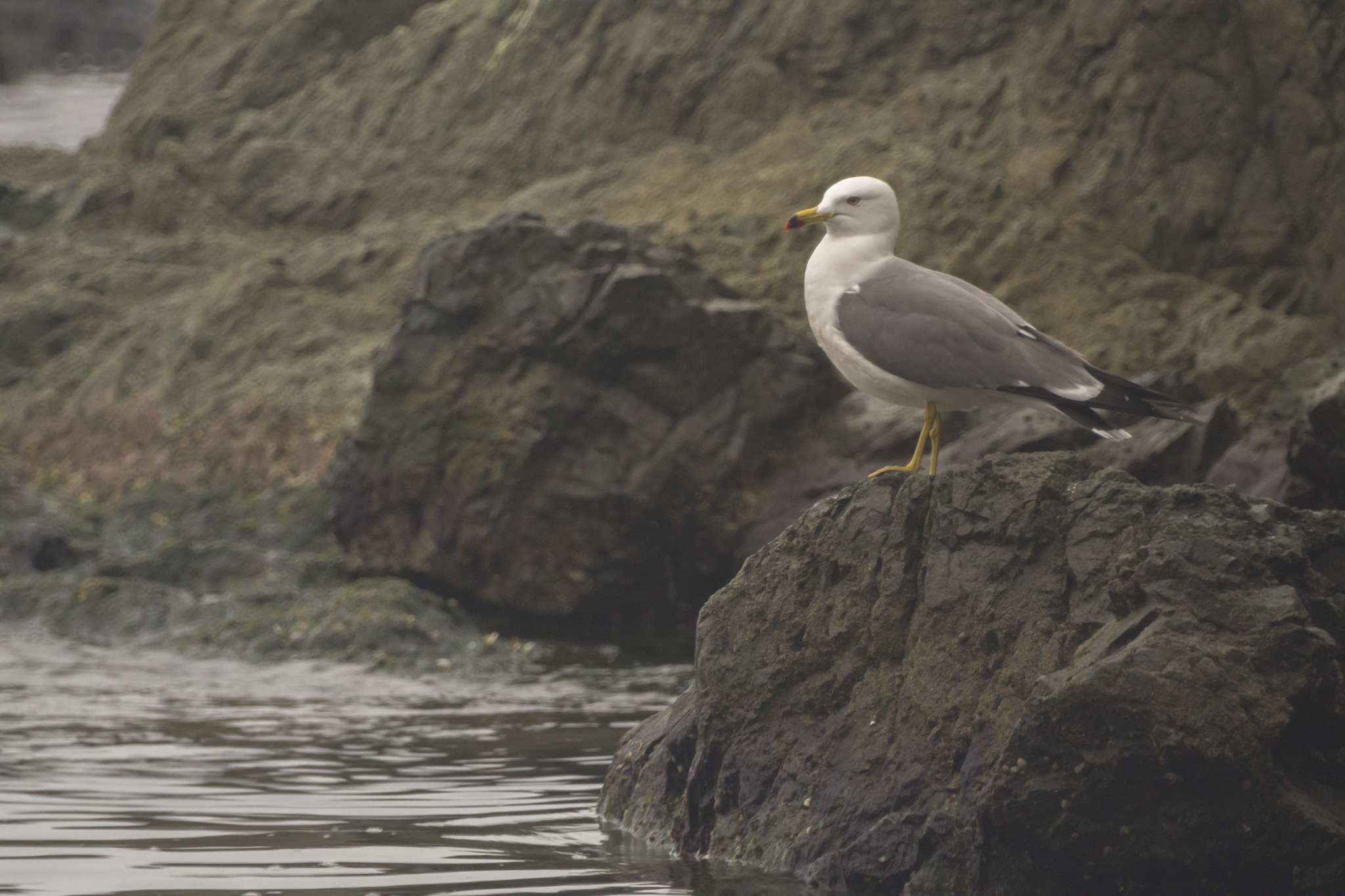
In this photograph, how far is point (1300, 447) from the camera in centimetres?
994

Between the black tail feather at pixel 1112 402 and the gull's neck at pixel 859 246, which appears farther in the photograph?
the gull's neck at pixel 859 246

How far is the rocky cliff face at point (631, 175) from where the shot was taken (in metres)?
15.4

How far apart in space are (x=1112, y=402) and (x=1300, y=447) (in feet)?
17.0

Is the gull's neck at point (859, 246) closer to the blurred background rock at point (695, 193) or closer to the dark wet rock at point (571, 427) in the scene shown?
the blurred background rock at point (695, 193)

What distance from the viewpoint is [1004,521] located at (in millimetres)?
4785

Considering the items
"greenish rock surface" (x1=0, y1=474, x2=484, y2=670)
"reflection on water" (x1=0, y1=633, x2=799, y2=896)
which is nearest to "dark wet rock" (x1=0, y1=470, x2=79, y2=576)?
"greenish rock surface" (x1=0, y1=474, x2=484, y2=670)

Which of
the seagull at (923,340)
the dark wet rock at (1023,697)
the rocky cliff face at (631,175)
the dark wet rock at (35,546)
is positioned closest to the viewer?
the dark wet rock at (1023,697)

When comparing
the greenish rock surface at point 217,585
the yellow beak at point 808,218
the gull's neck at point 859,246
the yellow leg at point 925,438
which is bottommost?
the greenish rock surface at point 217,585

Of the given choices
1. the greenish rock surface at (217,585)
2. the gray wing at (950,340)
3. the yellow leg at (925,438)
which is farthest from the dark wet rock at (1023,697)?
the greenish rock surface at (217,585)

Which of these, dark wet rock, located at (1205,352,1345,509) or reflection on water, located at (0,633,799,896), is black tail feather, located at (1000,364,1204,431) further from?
dark wet rock, located at (1205,352,1345,509)

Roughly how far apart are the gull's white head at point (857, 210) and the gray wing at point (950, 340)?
1.09ft

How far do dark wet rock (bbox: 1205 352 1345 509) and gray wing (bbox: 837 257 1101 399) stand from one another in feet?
15.5

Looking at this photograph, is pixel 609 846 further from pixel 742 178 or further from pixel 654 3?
pixel 654 3

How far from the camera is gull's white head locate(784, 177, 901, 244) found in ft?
20.6
